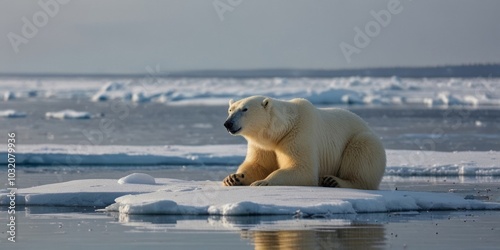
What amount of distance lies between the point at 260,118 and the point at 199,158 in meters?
6.15

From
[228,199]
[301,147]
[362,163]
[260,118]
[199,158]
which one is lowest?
[228,199]

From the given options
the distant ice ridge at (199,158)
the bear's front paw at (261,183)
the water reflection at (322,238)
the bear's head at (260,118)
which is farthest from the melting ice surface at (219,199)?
the distant ice ridge at (199,158)

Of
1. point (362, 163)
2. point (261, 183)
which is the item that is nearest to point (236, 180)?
point (261, 183)

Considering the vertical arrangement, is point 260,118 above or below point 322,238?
above

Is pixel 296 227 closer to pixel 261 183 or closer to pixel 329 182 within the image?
pixel 261 183

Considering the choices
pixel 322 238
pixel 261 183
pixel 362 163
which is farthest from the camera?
pixel 362 163

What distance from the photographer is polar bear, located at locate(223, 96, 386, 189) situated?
8.84 m

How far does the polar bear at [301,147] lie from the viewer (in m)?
8.84

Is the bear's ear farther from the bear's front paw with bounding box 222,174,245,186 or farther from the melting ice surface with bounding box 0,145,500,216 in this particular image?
the melting ice surface with bounding box 0,145,500,216

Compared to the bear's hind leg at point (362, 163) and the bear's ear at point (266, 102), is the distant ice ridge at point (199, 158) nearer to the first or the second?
the bear's hind leg at point (362, 163)

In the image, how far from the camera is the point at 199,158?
14930 mm

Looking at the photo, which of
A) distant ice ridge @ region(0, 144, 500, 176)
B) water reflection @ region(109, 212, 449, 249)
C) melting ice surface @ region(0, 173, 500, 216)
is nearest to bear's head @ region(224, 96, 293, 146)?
melting ice surface @ region(0, 173, 500, 216)

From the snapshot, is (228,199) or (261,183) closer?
(228,199)

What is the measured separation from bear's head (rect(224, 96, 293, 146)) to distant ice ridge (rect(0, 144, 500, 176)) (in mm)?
4187
